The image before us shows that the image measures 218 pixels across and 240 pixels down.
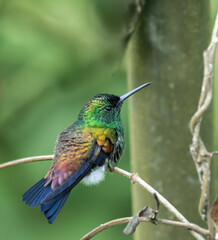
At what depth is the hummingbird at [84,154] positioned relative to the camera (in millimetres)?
1211

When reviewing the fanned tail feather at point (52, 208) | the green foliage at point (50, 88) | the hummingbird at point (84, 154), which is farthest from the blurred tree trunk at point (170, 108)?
the fanned tail feather at point (52, 208)

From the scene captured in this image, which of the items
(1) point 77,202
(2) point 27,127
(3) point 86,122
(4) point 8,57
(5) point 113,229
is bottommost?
(5) point 113,229

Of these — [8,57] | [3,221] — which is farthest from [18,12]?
[3,221]

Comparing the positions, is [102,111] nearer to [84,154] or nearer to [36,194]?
[84,154]

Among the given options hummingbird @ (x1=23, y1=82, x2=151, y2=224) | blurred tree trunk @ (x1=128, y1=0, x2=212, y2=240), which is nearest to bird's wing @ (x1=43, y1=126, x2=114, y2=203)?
hummingbird @ (x1=23, y1=82, x2=151, y2=224)

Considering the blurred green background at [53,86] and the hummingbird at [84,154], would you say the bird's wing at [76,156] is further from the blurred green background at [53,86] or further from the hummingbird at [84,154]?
the blurred green background at [53,86]

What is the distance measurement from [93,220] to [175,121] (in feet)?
3.46

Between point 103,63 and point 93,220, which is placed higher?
point 103,63

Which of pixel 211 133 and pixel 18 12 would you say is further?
pixel 18 12

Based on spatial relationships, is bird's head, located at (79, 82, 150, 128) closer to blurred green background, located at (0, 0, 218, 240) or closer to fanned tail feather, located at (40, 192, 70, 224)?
blurred green background, located at (0, 0, 218, 240)

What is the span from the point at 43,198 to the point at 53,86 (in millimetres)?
858

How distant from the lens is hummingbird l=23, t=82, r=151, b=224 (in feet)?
3.97

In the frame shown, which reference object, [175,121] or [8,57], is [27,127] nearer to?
[8,57]

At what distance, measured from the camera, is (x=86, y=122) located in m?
1.66
